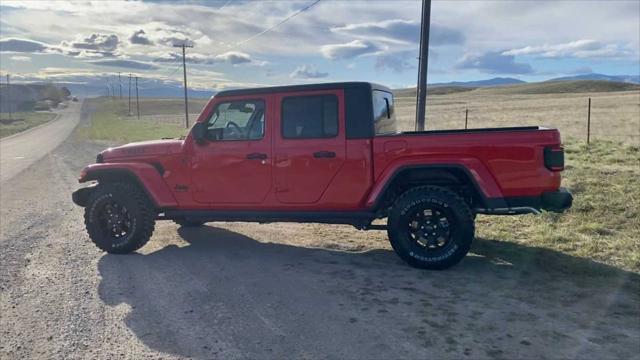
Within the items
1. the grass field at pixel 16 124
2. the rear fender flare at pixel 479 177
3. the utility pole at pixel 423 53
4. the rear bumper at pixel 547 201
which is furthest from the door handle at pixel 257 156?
the grass field at pixel 16 124

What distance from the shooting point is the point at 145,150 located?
21.9ft

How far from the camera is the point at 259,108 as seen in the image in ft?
20.5

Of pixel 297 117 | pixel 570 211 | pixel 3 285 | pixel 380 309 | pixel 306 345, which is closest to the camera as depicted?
pixel 306 345

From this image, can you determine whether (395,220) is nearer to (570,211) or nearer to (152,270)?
(152,270)

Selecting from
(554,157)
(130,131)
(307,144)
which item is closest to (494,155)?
(554,157)

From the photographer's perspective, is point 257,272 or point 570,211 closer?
point 257,272

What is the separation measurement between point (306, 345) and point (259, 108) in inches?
128

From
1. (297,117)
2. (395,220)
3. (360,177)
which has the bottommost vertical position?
(395,220)

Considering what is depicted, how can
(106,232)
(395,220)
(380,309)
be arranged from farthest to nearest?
(106,232) → (395,220) → (380,309)

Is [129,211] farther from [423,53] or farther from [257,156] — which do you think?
[423,53]

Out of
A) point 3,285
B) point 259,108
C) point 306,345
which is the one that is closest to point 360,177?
point 259,108

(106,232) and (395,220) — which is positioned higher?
(395,220)

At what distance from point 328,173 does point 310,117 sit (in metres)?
0.70

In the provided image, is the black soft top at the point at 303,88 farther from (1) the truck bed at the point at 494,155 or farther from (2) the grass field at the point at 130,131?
(2) the grass field at the point at 130,131
